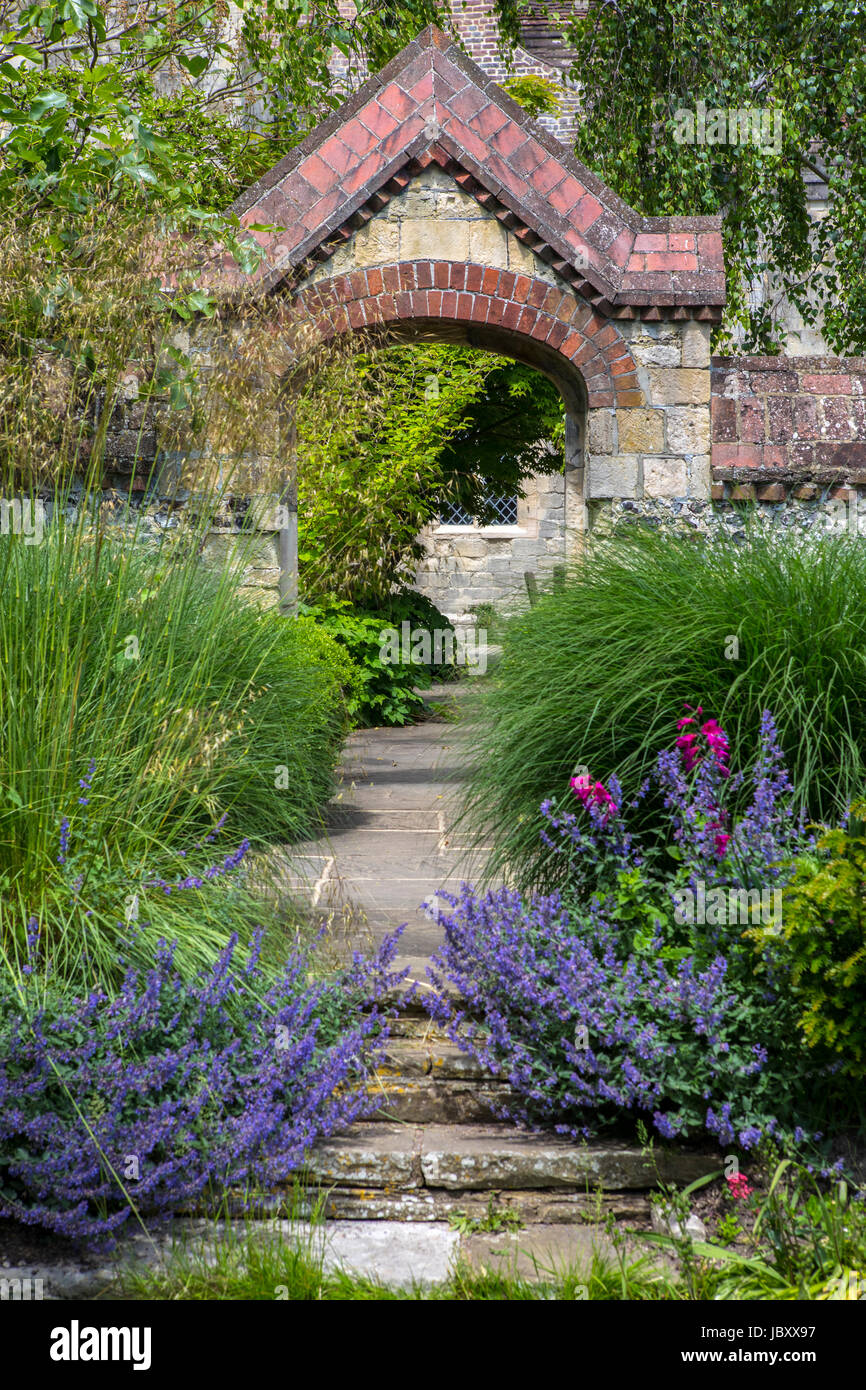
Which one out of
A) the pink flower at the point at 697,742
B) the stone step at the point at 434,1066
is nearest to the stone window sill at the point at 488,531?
the pink flower at the point at 697,742

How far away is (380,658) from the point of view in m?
10.3

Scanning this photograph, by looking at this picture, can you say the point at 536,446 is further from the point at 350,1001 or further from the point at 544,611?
the point at 350,1001

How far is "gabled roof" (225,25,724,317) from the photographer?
6.98 meters

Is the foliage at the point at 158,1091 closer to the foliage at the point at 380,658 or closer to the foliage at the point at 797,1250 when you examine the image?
the foliage at the point at 797,1250

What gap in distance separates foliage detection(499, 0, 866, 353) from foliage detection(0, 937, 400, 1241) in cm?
876

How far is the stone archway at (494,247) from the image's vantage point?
7012 millimetres

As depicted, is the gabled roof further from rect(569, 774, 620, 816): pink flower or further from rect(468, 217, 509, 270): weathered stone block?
rect(569, 774, 620, 816): pink flower

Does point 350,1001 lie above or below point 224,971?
below

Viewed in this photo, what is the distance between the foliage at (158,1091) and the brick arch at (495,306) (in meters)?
4.70

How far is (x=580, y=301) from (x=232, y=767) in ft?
13.7

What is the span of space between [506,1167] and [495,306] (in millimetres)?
5169

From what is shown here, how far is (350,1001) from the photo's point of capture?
371cm

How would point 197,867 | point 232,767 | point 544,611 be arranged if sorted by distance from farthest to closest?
point 544,611, point 232,767, point 197,867
